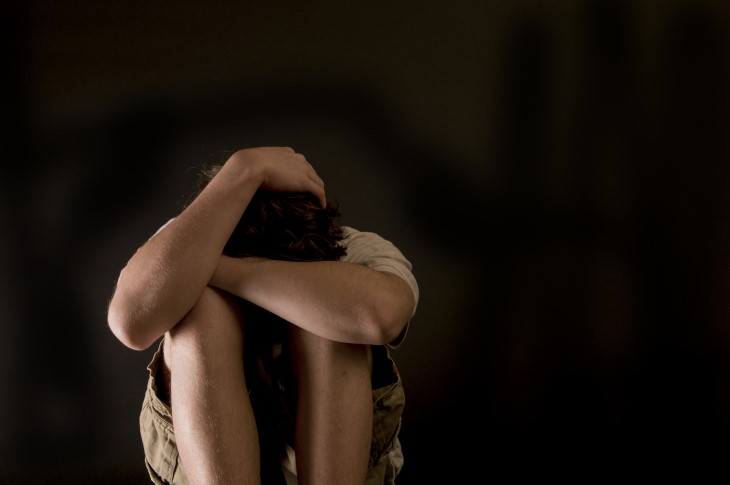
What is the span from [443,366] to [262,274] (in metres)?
0.81

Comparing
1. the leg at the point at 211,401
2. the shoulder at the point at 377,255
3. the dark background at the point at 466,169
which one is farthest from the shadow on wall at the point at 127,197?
the leg at the point at 211,401

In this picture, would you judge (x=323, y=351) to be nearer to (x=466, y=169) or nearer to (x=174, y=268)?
(x=174, y=268)

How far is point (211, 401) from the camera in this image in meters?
0.80

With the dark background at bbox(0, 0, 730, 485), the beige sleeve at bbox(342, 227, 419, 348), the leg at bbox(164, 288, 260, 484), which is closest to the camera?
the leg at bbox(164, 288, 260, 484)

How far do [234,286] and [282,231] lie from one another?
13cm

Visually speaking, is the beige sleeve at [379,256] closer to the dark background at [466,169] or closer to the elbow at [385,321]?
the elbow at [385,321]

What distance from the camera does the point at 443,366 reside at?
156cm

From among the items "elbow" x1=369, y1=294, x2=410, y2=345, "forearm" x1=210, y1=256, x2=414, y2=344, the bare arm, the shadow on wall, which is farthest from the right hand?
the shadow on wall

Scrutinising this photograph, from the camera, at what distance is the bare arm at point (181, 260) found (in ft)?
2.67

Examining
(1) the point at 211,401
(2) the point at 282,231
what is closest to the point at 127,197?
(2) the point at 282,231

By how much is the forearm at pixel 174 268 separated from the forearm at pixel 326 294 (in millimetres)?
33

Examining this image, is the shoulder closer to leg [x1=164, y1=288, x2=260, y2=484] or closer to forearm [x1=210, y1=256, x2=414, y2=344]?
forearm [x1=210, y1=256, x2=414, y2=344]

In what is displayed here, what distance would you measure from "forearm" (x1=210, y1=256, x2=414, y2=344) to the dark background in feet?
2.19

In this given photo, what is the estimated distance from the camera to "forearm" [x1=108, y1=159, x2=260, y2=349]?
2.67 ft
